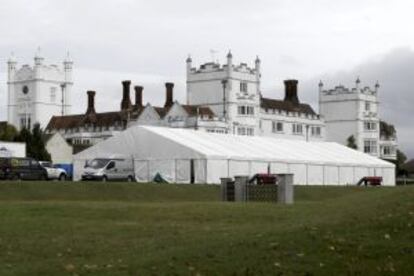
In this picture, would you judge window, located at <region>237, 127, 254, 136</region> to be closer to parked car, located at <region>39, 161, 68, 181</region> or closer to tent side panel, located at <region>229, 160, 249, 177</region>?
tent side panel, located at <region>229, 160, 249, 177</region>

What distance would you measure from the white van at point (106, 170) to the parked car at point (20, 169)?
3251 mm

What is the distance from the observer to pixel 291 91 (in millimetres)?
128500

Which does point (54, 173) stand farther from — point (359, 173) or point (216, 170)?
point (359, 173)

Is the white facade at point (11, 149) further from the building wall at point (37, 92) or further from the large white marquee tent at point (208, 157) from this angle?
the building wall at point (37, 92)

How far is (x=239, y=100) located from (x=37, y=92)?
3747 cm

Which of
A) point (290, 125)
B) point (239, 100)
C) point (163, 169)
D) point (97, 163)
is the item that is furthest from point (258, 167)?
point (290, 125)

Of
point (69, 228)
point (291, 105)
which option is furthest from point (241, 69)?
point (69, 228)

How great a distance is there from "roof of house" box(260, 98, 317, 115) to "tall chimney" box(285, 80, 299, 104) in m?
1.26

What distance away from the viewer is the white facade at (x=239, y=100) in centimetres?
10819

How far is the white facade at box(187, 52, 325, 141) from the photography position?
108 meters

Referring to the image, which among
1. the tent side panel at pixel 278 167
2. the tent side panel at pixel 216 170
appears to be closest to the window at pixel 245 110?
the tent side panel at pixel 278 167

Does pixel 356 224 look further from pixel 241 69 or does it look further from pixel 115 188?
pixel 241 69

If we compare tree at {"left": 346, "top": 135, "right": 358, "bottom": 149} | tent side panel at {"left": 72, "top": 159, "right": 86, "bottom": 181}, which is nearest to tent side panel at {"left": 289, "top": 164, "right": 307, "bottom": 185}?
tent side panel at {"left": 72, "top": 159, "right": 86, "bottom": 181}

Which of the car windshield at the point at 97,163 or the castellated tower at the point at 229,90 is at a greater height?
the castellated tower at the point at 229,90
